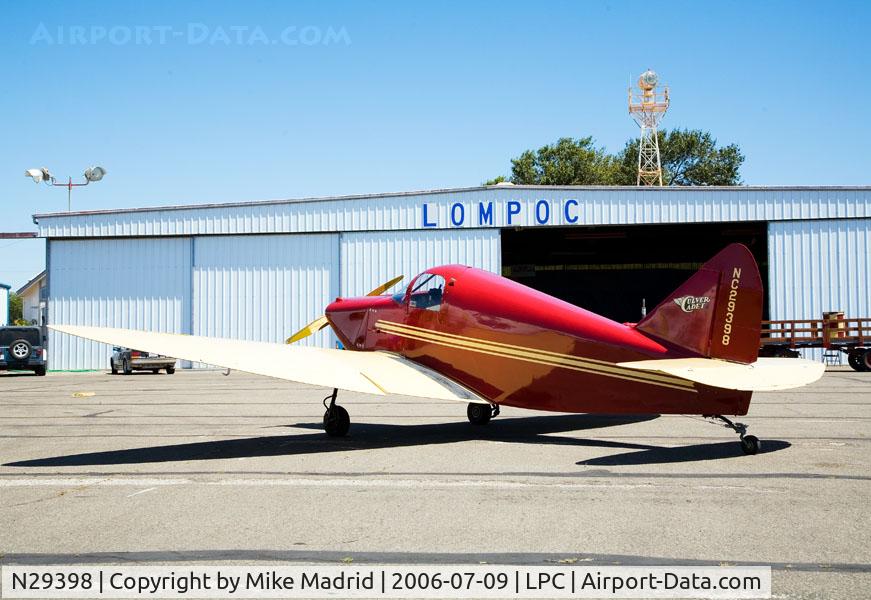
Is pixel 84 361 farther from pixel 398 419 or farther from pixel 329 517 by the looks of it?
pixel 329 517

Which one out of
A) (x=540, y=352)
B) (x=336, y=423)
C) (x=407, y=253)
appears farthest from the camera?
(x=407, y=253)

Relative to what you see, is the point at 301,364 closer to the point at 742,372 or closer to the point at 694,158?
the point at 742,372

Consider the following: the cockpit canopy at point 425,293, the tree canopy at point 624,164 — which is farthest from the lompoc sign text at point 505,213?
the tree canopy at point 624,164

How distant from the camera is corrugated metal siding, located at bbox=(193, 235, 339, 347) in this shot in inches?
1415

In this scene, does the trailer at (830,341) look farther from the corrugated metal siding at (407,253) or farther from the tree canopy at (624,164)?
the tree canopy at (624,164)

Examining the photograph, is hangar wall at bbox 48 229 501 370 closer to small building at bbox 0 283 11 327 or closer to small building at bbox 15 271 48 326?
small building at bbox 15 271 48 326

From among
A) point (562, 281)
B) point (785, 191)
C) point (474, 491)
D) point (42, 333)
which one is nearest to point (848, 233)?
point (785, 191)

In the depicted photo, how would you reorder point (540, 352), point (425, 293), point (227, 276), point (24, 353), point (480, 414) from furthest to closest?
point (227, 276)
point (24, 353)
point (480, 414)
point (425, 293)
point (540, 352)

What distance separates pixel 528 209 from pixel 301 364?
24644 mm

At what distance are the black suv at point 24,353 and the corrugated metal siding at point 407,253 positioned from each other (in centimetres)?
1282

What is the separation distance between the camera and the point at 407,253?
1385 inches

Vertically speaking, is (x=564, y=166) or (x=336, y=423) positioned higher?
(x=564, y=166)

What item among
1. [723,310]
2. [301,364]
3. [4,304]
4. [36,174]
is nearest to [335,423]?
[301,364]

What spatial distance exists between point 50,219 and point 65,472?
32.7 metres
